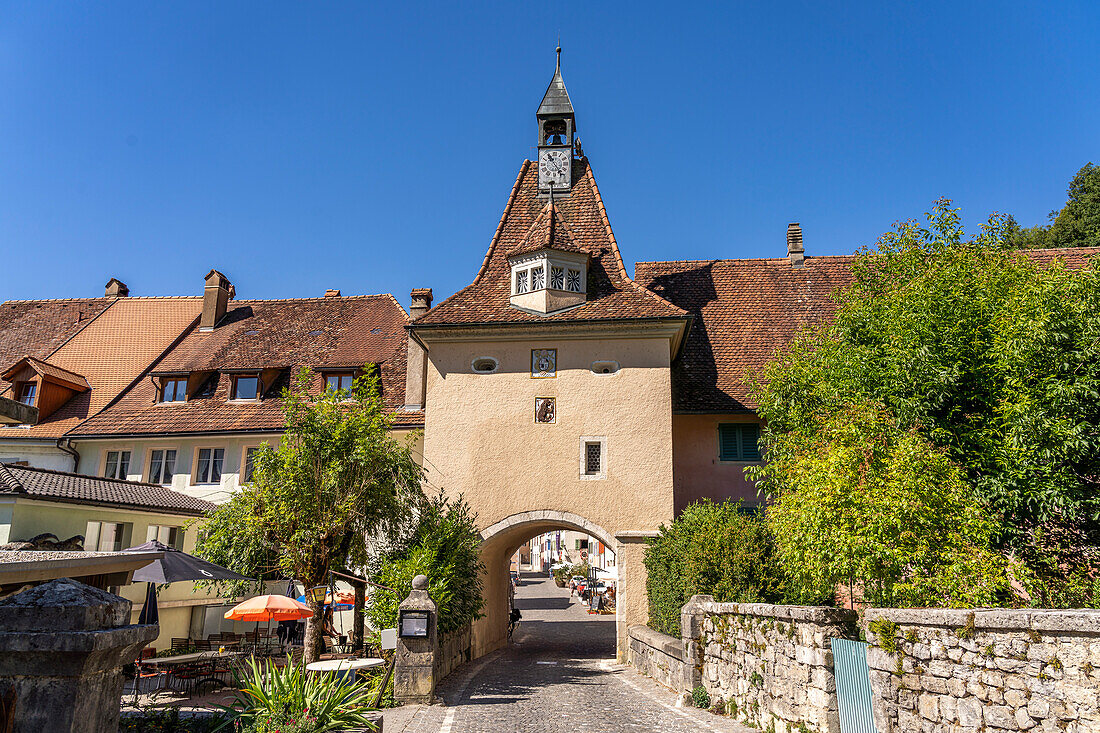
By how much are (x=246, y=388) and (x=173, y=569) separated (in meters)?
11.9

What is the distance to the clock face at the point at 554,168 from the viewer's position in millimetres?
25859

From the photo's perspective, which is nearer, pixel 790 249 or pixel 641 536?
pixel 641 536

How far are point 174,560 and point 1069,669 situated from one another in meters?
14.6

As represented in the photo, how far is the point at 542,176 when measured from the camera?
26.0 meters

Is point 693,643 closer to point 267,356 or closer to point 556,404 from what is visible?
point 556,404

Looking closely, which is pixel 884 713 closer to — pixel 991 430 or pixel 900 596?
pixel 900 596

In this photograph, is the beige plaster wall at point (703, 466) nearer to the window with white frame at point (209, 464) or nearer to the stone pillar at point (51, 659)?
the window with white frame at point (209, 464)

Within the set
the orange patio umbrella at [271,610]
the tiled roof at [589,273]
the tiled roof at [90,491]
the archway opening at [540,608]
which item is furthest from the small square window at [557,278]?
the tiled roof at [90,491]

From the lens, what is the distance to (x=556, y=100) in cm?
2652

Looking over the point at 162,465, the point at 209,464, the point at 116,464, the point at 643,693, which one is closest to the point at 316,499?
the point at 643,693

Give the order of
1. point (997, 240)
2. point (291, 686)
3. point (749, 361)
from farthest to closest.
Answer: point (749, 361) → point (997, 240) → point (291, 686)

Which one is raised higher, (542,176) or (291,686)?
(542,176)

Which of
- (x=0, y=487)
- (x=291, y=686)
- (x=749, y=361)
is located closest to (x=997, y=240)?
(x=749, y=361)

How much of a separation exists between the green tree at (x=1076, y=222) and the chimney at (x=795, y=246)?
13.4 metres
